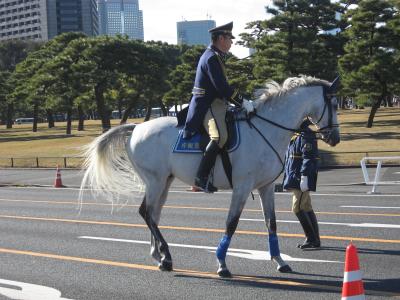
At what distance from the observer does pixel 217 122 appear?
6.83 meters

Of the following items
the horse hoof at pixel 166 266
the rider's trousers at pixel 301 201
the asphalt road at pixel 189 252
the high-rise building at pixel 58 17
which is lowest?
the asphalt road at pixel 189 252

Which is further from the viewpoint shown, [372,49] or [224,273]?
[372,49]

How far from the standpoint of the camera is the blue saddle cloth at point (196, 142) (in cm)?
686

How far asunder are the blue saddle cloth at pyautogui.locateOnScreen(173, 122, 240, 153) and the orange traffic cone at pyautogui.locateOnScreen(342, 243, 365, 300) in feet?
8.74

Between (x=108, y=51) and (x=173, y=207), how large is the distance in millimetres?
37281

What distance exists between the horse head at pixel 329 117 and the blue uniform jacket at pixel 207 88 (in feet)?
4.21

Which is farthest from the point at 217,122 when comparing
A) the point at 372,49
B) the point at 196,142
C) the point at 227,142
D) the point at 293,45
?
the point at 372,49

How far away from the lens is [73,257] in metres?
8.45

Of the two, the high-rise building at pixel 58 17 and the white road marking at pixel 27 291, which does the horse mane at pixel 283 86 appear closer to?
the white road marking at pixel 27 291

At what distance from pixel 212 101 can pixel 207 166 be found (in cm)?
85

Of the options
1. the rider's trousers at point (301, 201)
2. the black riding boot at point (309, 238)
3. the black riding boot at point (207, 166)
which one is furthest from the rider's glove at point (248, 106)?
the black riding boot at point (309, 238)

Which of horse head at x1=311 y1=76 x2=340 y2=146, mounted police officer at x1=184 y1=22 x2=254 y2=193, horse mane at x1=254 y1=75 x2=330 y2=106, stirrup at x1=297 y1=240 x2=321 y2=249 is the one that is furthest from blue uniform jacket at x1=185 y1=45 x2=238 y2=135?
stirrup at x1=297 y1=240 x2=321 y2=249

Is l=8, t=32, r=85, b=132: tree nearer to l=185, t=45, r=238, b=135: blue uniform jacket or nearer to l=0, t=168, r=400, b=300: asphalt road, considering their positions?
l=0, t=168, r=400, b=300: asphalt road

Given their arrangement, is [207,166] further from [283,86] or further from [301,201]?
[301,201]
